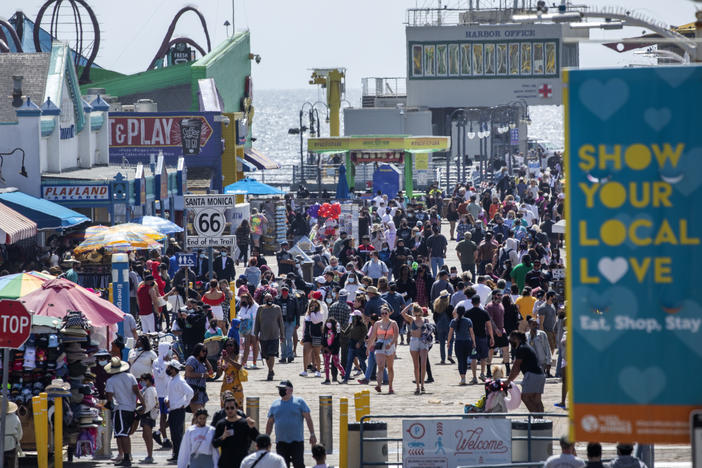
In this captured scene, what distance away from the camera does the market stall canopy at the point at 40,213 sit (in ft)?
89.6

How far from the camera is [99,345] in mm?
16828

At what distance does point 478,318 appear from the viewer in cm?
1894

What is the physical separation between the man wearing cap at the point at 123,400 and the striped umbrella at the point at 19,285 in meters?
2.01

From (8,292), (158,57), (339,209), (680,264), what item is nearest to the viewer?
(680,264)

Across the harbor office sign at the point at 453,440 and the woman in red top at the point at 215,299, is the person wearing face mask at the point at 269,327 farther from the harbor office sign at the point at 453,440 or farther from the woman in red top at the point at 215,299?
the harbor office sign at the point at 453,440

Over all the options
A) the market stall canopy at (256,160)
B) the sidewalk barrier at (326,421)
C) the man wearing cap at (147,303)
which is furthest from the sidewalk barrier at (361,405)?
the market stall canopy at (256,160)

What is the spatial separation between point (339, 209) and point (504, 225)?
4915mm

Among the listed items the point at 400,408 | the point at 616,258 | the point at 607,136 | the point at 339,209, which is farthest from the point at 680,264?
the point at 339,209

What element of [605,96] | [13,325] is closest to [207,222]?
[13,325]

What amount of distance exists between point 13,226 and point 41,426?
12.0 metres

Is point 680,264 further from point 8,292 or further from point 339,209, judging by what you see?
point 339,209

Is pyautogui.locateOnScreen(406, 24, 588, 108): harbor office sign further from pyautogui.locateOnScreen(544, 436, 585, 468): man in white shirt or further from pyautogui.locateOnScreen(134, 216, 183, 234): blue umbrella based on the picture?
pyautogui.locateOnScreen(544, 436, 585, 468): man in white shirt

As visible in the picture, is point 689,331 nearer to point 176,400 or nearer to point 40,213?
point 176,400

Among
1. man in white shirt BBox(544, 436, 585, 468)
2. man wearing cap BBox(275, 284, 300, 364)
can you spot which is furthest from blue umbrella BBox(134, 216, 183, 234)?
man in white shirt BBox(544, 436, 585, 468)
